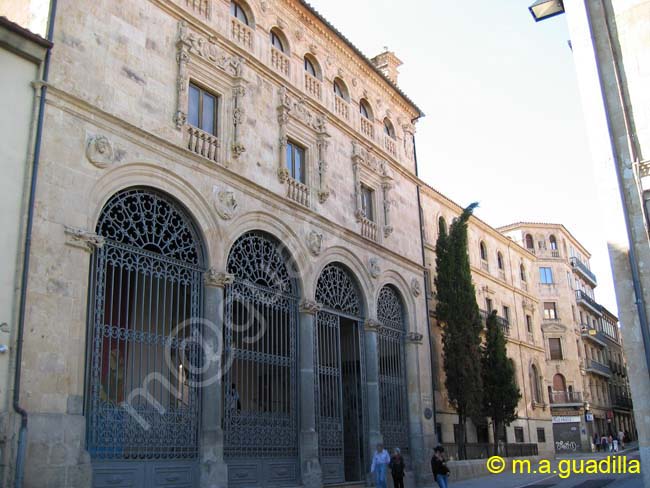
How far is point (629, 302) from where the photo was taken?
1216 cm

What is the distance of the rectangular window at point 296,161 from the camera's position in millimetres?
18094

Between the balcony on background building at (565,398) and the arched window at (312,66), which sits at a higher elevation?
the arched window at (312,66)

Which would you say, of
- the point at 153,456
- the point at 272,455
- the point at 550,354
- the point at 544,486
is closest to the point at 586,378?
the point at 550,354

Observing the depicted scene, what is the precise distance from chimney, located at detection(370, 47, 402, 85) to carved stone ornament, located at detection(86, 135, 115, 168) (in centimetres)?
1629

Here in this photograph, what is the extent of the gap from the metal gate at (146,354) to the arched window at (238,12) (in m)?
5.99

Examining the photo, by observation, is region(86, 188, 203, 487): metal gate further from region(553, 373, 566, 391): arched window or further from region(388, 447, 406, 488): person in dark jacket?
region(553, 373, 566, 391): arched window

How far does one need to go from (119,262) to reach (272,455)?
581cm

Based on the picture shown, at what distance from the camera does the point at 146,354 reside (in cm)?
1293

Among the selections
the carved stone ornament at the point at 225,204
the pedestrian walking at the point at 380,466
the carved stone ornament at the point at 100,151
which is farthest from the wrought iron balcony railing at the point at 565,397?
the carved stone ornament at the point at 100,151

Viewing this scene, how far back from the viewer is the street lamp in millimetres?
13820

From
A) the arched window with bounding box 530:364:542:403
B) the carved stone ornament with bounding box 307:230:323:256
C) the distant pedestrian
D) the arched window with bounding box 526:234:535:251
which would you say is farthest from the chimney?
the distant pedestrian

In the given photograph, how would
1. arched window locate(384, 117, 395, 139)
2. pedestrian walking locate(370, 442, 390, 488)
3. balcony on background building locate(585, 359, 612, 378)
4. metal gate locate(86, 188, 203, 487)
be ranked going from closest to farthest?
metal gate locate(86, 188, 203, 487)
pedestrian walking locate(370, 442, 390, 488)
arched window locate(384, 117, 395, 139)
balcony on background building locate(585, 359, 612, 378)

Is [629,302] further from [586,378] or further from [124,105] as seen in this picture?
[586,378]

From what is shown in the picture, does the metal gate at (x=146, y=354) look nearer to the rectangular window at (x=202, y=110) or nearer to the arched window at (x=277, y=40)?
the rectangular window at (x=202, y=110)
